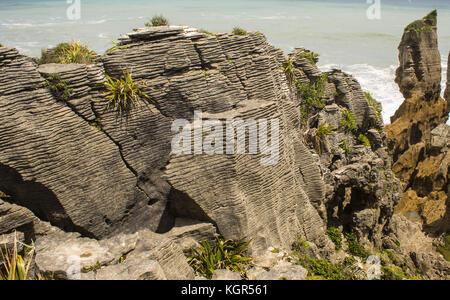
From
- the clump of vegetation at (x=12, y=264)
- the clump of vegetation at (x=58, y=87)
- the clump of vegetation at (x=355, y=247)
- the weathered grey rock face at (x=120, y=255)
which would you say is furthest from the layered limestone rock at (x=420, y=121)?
the clump of vegetation at (x=12, y=264)

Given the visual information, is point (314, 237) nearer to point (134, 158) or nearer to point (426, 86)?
point (134, 158)

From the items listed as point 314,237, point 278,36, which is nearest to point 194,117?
point 314,237

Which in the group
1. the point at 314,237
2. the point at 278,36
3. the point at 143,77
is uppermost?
the point at 278,36

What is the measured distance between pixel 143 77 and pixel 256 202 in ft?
18.1

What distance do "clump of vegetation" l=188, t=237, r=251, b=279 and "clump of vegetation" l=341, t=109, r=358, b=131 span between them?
965cm

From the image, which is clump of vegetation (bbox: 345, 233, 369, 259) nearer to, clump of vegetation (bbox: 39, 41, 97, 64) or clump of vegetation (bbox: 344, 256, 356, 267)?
clump of vegetation (bbox: 344, 256, 356, 267)

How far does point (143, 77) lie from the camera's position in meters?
11.8

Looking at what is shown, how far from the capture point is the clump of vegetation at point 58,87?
1050cm

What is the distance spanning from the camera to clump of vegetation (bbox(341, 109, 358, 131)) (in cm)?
→ 1870

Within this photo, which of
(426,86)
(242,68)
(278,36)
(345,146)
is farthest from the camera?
(278,36)

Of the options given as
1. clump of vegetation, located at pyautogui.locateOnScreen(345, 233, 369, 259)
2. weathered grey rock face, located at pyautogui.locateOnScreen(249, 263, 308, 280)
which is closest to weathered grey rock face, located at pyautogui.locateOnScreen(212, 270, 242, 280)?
weathered grey rock face, located at pyautogui.locateOnScreen(249, 263, 308, 280)

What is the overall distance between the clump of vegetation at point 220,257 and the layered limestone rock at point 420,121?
80.6 feet

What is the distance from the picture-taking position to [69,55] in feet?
39.2

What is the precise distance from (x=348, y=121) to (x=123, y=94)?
39.8ft
